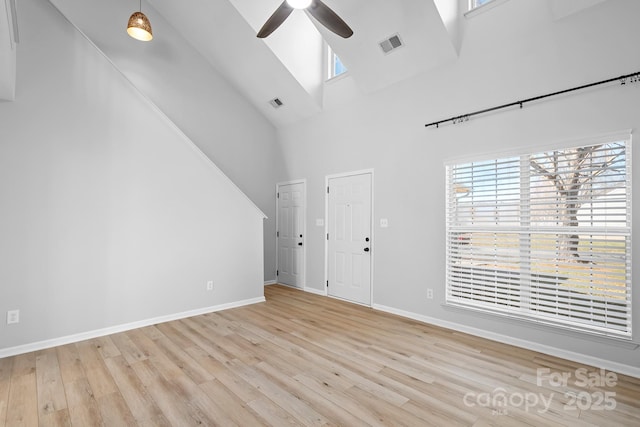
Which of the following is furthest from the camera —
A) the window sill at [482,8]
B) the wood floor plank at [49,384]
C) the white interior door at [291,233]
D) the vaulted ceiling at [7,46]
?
the white interior door at [291,233]

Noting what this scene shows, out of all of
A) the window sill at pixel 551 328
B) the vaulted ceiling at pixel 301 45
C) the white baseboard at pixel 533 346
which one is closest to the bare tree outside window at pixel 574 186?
the window sill at pixel 551 328

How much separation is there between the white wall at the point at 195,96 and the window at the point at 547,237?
3658 millimetres

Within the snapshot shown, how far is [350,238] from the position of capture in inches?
194

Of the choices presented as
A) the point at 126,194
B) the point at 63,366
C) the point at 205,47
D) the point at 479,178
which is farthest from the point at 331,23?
the point at 63,366

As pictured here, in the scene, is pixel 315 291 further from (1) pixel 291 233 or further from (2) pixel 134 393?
(2) pixel 134 393

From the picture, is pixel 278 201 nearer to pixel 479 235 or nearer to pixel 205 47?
pixel 205 47

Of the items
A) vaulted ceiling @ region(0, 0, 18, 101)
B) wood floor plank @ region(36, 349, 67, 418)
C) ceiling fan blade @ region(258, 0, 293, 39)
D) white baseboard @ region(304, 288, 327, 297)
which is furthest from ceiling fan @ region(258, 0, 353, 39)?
white baseboard @ region(304, 288, 327, 297)

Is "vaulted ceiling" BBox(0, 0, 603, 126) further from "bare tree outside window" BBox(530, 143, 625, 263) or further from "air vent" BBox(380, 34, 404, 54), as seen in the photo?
"bare tree outside window" BBox(530, 143, 625, 263)

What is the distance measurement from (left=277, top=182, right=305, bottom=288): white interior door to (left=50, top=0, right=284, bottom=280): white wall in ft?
0.63

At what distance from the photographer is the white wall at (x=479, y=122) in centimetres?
272

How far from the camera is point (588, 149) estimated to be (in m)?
2.85

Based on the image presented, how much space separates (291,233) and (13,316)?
3.87 metres

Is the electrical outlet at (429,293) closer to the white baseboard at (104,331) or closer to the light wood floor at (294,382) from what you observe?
the light wood floor at (294,382)

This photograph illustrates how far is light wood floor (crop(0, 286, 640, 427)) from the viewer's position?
2.05m
